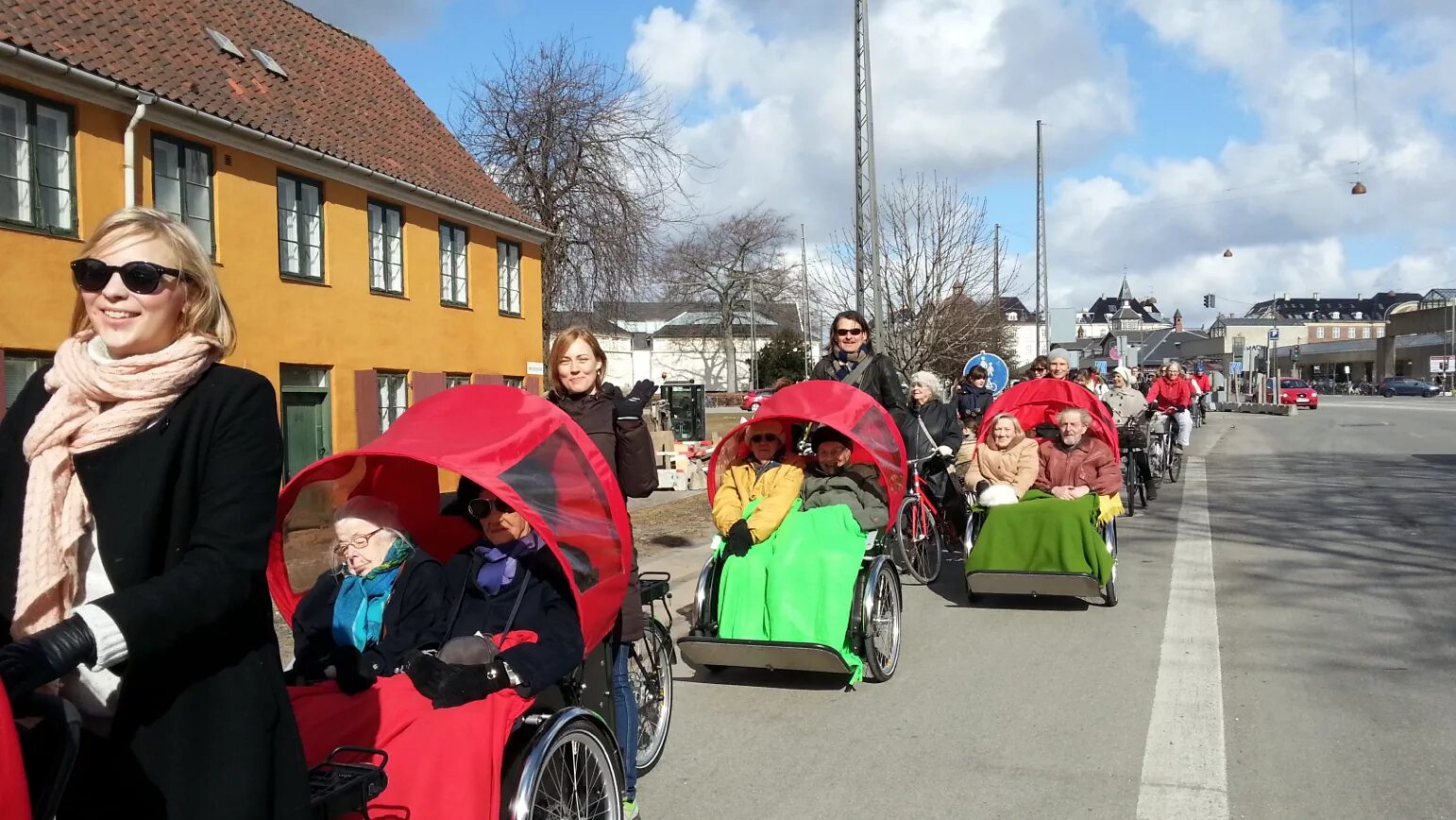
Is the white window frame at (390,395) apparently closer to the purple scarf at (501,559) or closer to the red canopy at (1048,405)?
the red canopy at (1048,405)

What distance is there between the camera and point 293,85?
19.0 m

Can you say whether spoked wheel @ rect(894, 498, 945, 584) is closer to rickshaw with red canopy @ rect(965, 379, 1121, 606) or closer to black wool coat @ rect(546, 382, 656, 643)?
rickshaw with red canopy @ rect(965, 379, 1121, 606)

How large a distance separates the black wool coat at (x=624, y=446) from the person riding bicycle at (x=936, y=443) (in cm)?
588

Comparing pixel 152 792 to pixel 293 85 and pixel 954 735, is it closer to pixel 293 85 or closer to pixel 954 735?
pixel 954 735

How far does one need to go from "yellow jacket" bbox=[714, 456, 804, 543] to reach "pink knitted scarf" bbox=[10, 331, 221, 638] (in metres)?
4.67

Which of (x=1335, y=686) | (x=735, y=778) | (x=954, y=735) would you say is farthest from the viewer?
(x=1335, y=686)

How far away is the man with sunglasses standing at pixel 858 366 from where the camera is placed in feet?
28.1

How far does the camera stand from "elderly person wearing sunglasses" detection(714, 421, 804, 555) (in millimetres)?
6484

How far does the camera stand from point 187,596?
1972 mm

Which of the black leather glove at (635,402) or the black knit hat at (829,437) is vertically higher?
the black leather glove at (635,402)

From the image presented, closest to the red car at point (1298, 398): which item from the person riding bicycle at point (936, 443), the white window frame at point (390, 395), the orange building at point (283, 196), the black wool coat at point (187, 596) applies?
the orange building at point (283, 196)

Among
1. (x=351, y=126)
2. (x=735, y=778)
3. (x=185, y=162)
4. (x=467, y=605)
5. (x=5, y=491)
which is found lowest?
(x=735, y=778)

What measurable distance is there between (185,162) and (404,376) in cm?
613

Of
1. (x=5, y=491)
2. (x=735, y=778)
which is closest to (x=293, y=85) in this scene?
(x=735, y=778)
